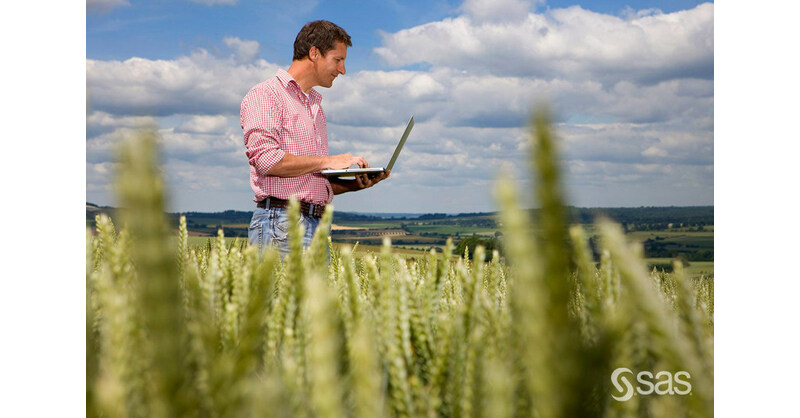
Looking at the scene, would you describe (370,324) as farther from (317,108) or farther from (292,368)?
(317,108)

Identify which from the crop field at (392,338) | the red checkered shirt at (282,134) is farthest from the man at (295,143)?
the crop field at (392,338)

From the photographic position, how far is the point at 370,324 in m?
0.84

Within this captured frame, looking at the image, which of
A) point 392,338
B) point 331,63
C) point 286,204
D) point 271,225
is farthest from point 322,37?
point 392,338

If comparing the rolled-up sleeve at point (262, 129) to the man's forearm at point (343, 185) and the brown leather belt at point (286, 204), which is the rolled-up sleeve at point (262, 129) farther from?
the man's forearm at point (343, 185)

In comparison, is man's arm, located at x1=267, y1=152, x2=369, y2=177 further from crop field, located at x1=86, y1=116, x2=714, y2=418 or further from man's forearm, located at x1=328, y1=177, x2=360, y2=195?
crop field, located at x1=86, y1=116, x2=714, y2=418

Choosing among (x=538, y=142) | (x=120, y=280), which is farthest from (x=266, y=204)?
(x=538, y=142)

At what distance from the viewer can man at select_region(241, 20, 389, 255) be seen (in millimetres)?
3773

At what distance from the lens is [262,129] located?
3.79 metres

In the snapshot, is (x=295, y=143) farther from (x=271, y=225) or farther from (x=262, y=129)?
(x=271, y=225)

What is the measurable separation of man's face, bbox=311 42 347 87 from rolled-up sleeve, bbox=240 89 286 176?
1.68ft

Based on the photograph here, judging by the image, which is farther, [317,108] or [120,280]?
[317,108]

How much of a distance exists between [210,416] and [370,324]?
1.14 feet

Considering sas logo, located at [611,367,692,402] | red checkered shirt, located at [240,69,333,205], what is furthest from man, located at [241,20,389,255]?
sas logo, located at [611,367,692,402]

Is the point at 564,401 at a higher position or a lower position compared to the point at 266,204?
lower
